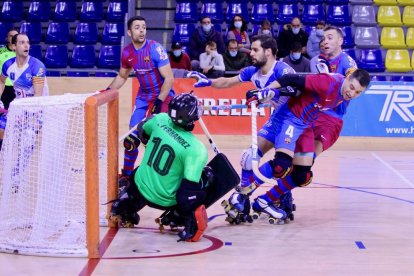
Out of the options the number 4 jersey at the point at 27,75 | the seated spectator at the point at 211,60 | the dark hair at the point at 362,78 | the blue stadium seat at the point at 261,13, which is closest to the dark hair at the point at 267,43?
the dark hair at the point at 362,78

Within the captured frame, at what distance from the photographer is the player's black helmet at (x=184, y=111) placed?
669 cm

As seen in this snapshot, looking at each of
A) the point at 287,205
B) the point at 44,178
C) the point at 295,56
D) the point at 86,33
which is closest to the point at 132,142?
the point at 287,205

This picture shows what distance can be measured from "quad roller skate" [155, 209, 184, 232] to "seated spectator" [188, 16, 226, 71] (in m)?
8.17

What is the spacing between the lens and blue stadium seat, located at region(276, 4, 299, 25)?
17.0 metres

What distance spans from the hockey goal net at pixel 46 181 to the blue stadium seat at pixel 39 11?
10.8 metres

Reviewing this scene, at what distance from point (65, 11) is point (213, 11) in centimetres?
299

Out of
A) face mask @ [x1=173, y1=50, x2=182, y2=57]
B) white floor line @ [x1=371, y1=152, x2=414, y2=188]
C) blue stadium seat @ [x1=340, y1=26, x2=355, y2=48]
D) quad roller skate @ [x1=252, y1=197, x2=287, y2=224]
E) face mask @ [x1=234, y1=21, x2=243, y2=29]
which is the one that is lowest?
white floor line @ [x1=371, y1=152, x2=414, y2=188]

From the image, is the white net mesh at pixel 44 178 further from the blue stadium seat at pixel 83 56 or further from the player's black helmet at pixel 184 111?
the blue stadium seat at pixel 83 56

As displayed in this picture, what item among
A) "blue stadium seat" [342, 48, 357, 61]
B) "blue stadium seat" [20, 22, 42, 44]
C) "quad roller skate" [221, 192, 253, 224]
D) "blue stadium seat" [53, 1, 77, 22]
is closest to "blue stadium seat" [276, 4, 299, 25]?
"blue stadium seat" [342, 48, 357, 61]

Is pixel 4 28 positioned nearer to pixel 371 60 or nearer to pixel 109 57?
pixel 109 57

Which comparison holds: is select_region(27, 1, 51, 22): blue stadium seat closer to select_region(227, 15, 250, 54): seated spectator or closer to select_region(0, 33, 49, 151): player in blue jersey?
select_region(227, 15, 250, 54): seated spectator

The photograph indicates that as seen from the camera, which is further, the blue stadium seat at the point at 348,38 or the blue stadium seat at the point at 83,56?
the blue stadium seat at the point at 348,38

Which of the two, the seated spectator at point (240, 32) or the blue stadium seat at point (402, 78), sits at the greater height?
the seated spectator at point (240, 32)

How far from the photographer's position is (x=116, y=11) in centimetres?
1700
